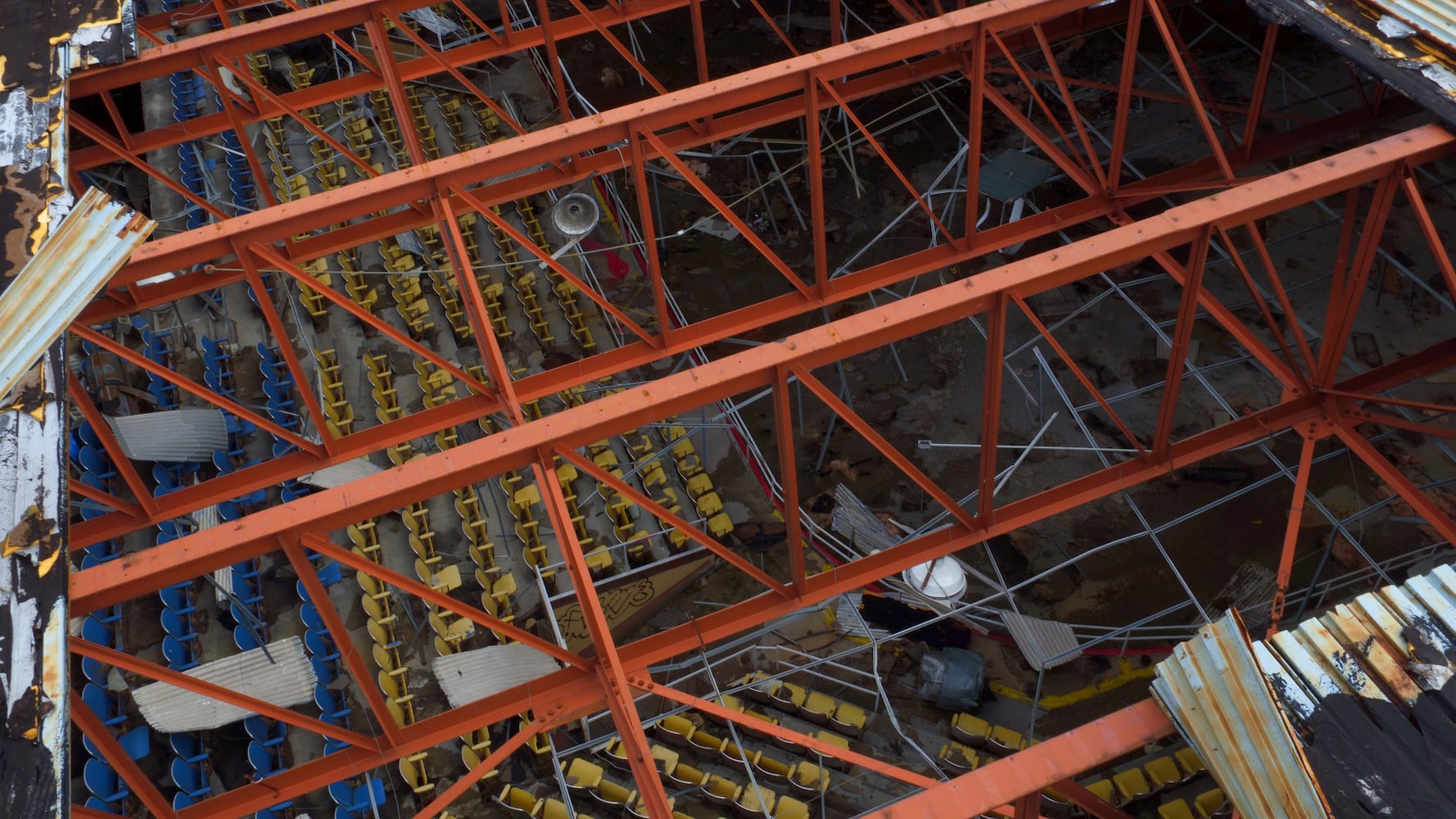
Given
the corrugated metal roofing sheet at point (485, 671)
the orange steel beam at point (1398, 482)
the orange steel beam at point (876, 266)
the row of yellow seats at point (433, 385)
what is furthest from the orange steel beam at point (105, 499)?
the orange steel beam at point (1398, 482)

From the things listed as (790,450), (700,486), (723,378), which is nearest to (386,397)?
(700,486)

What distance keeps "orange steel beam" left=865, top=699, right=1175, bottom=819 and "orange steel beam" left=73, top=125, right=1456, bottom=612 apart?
3199 millimetres

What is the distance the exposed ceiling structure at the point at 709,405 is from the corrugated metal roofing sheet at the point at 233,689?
0.12 m

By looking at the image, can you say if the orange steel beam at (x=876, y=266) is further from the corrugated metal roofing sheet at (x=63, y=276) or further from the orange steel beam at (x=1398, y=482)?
the corrugated metal roofing sheet at (x=63, y=276)

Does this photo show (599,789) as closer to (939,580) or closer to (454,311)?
(939,580)

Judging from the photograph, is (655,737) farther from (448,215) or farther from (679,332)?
(448,215)

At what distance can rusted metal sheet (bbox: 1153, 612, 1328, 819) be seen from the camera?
6684 mm

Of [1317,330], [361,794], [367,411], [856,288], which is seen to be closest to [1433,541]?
[1317,330]

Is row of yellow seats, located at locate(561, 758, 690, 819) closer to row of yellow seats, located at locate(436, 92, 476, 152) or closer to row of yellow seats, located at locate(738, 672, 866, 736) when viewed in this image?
row of yellow seats, located at locate(738, 672, 866, 736)

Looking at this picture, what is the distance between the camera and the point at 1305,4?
1199cm

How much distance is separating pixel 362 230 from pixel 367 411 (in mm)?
4290

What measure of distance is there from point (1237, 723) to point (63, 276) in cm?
1020

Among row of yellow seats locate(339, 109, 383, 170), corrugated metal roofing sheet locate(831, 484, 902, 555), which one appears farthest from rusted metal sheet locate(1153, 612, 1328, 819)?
row of yellow seats locate(339, 109, 383, 170)

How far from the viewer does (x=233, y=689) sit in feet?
40.0
